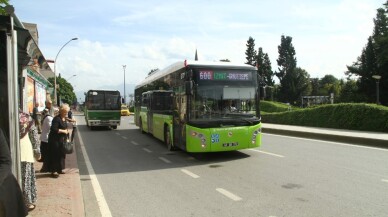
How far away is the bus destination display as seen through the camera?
1086 cm

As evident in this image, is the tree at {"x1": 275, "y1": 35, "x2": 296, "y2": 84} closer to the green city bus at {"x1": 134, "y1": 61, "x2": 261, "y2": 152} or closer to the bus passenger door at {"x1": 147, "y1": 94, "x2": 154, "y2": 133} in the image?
the bus passenger door at {"x1": 147, "y1": 94, "x2": 154, "y2": 133}

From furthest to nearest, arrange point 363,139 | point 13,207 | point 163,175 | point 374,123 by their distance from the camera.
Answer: point 374,123 → point 363,139 → point 163,175 → point 13,207

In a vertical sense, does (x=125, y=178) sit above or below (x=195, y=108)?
below

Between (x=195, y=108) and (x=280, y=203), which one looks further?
(x=195, y=108)

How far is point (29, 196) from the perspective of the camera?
5.86 metres

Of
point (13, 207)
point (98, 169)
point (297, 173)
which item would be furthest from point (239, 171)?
point (13, 207)

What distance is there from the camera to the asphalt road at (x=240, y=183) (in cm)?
614

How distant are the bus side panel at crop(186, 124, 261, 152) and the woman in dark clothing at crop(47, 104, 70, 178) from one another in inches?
142

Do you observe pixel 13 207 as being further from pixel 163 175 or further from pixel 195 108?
pixel 195 108

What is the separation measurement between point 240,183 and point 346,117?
14.0 metres

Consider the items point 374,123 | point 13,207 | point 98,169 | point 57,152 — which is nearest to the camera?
point 13,207

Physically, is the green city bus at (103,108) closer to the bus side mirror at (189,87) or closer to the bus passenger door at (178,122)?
the bus passenger door at (178,122)

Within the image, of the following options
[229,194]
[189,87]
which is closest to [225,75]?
[189,87]

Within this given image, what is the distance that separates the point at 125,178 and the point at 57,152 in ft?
5.47
